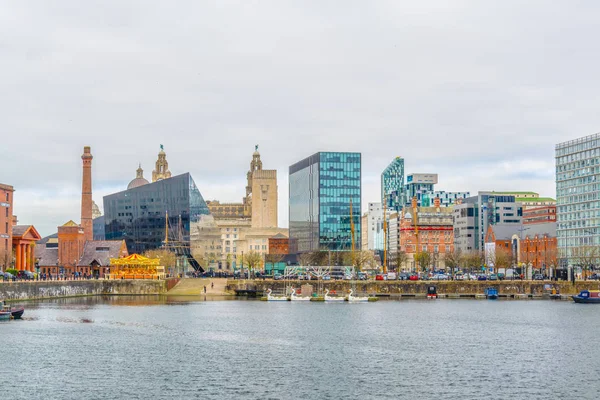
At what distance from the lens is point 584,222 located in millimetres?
179875

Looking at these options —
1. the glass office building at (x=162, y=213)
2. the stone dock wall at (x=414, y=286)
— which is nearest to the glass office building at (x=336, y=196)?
the glass office building at (x=162, y=213)

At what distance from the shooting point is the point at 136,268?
147 metres

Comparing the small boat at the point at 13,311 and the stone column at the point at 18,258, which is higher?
the stone column at the point at 18,258

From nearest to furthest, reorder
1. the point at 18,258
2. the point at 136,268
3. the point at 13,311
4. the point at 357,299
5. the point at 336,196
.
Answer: the point at 13,311, the point at 357,299, the point at 136,268, the point at 18,258, the point at 336,196

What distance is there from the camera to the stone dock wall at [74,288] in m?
112

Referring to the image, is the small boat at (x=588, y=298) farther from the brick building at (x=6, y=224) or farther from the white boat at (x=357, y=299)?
the brick building at (x=6, y=224)

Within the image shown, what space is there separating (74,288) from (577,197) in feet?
321

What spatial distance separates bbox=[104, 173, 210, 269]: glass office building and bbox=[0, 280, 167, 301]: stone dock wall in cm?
4161

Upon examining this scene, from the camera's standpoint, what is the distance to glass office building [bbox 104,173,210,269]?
185625 mm

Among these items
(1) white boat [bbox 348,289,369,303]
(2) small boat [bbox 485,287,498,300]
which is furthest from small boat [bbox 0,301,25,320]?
(2) small boat [bbox 485,287,498,300]

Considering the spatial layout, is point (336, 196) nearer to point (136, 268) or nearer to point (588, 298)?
point (136, 268)

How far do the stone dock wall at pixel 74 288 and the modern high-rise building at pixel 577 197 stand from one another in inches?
3047

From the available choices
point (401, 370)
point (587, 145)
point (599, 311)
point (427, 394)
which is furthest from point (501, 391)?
point (587, 145)

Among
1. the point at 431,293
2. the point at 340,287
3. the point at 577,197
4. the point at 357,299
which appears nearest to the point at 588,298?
the point at 431,293
